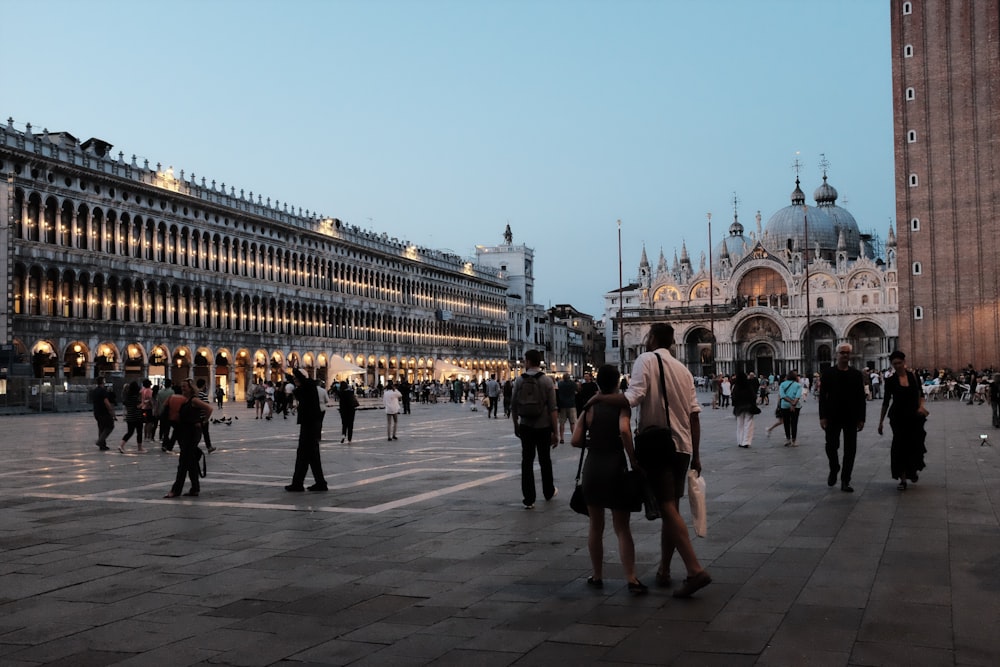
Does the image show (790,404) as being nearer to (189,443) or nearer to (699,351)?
(189,443)

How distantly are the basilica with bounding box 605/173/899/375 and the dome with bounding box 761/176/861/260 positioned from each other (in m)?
0.11

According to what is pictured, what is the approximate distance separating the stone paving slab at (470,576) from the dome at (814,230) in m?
94.6

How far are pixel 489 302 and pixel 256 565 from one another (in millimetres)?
90431

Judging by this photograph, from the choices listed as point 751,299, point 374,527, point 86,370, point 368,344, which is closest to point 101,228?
point 86,370

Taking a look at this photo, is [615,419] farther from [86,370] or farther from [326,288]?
[326,288]

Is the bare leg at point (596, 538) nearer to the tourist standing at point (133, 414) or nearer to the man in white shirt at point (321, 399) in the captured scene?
the man in white shirt at point (321, 399)

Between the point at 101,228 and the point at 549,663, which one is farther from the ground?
the point at 101,228

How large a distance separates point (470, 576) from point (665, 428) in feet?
5.83

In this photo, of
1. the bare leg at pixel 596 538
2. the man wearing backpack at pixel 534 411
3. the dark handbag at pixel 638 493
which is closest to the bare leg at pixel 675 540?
the dark handbag at pixel 638 493

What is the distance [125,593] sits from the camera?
645 cm

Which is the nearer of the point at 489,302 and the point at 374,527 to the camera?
the point at 374,527

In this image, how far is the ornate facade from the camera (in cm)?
4684

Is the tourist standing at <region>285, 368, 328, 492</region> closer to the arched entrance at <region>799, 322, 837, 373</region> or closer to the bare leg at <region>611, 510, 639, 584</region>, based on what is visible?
the bare leg at <region>611, 510, 639, 584</region>

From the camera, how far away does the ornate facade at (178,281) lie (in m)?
46.8
